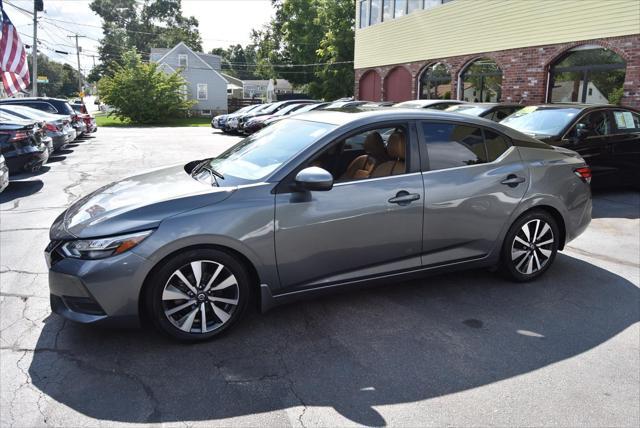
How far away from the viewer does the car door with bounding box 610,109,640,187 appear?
881 cm

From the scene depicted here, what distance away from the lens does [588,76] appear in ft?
48.4

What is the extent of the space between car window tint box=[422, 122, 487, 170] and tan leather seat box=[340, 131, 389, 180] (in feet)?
1.19

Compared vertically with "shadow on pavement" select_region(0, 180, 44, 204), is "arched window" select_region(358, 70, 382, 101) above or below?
above

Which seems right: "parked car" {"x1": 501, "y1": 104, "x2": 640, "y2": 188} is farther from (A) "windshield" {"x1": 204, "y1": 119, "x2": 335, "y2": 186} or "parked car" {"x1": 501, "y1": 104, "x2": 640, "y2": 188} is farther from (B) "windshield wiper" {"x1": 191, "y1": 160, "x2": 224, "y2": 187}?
(B) "windshield wiper" {"x1": 191, "y1": 160, "x2": 224, "y2": 187}

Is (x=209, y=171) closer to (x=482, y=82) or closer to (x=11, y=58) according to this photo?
(x=482, y=82)

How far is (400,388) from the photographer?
3.08 metres

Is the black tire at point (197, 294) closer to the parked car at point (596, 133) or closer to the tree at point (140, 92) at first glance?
the parked car at point (596, 133)

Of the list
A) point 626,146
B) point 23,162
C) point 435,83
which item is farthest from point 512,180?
point 435,83

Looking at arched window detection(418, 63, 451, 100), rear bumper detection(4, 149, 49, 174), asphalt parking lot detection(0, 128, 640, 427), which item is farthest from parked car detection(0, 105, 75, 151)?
arched window detection(418, 63, 451, 100)

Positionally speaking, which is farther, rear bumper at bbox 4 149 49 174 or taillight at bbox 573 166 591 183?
rear bumper at bbox 4 149 49 174

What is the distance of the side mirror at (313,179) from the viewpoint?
353 cm

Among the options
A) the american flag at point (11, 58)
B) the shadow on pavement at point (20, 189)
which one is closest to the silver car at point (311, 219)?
the shadow on pavement at point (20, 189)

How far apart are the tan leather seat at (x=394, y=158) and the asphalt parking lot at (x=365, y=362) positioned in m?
1.08

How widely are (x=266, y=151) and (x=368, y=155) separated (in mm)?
836
